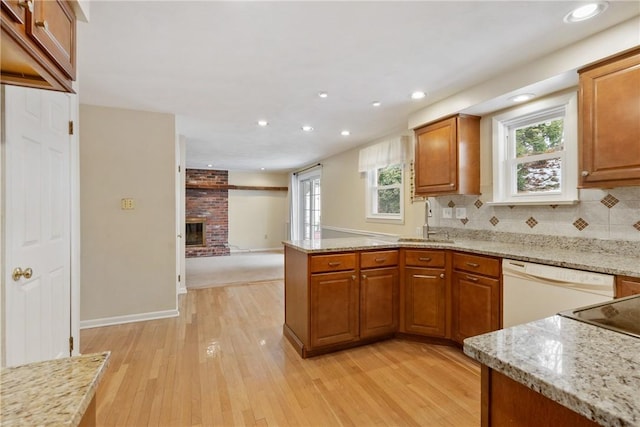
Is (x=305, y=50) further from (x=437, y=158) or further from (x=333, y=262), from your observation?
(x=437, y=158)

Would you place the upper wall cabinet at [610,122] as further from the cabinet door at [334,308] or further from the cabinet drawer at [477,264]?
the cabinet door at [334,308]

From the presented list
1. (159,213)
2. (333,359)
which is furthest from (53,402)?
(159,213)

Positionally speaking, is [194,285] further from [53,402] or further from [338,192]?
[53,402]

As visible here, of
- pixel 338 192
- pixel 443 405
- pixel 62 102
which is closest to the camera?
pixel 443 405

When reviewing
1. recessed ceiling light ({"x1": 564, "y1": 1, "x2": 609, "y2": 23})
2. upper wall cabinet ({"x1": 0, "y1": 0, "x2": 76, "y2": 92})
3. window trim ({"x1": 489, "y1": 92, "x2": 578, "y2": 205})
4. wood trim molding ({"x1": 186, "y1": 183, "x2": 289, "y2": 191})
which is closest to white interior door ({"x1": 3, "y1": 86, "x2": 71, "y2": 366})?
upper wall cabinet ({"x1": 0, "y1": 0, "x2": 76, "y2": 92})

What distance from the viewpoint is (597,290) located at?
1.71 metres

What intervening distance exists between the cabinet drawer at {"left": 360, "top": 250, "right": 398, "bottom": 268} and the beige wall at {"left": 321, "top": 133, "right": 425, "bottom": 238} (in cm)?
119

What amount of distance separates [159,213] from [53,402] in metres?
3.20

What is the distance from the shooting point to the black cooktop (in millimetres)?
828

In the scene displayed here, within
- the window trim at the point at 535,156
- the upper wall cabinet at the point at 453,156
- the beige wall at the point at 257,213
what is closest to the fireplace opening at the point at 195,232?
the beige wall at the point at 257,213

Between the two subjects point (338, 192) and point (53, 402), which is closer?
point (53, 402)

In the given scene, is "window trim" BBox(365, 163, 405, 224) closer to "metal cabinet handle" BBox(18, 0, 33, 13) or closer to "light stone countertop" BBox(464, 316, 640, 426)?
"light stone countertop" BBox(464, 316, 640, 426)

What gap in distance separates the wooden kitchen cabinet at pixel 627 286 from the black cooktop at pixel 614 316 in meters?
0.72

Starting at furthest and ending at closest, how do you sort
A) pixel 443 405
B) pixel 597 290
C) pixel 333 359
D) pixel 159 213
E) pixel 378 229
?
pixel 378 229
pixel 159 213
pixel 333 359
pixel 443 405
pixel 597 290
